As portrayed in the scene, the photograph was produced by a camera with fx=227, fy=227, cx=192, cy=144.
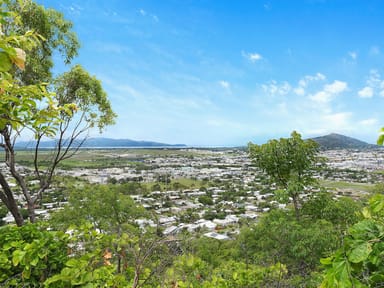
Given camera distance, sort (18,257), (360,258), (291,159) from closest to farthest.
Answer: (360,258) < (18,257) < (291,159)

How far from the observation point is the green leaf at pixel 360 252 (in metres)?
0.77

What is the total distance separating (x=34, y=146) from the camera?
462 cm

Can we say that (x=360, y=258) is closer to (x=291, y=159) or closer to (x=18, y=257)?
(x=18, y=257)

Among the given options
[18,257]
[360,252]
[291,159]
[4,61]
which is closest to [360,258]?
[360,252]

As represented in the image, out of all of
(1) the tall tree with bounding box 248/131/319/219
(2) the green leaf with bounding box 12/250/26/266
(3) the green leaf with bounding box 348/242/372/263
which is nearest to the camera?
(3) the green leaf with bounding box 348/242/372/263

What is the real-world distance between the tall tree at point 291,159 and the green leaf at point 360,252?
570cm

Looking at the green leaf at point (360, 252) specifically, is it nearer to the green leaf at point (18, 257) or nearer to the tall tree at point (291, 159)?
the green leaf at point (18, 257)

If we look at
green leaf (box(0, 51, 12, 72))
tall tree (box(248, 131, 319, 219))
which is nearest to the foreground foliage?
green leaf (box(0, 51, 12, 72))

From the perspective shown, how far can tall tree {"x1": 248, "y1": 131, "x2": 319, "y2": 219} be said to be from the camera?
6.33 m

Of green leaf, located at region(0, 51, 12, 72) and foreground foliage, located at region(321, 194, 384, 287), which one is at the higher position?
green leaf, located at region(0, 51, 12, 72)

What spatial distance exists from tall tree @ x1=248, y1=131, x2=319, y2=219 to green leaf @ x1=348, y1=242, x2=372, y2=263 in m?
5.70

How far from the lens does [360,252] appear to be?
793mm

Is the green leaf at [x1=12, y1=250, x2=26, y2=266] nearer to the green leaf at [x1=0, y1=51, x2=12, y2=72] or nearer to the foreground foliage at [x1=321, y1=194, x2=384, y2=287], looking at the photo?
the green leaf at [x1=0, y1=51, x2=12, y2=72]

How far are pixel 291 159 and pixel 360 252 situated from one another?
6.08m
